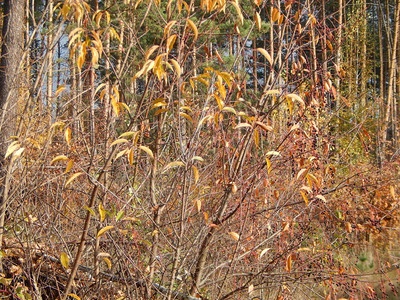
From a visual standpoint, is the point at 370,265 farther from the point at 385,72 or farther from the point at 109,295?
the point at 385,72

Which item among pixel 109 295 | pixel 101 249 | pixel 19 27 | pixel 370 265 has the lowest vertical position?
pixel 370 265

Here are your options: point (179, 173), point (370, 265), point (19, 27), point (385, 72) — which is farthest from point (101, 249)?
point (385, 72)

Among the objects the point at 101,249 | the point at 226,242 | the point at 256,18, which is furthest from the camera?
the point at 226,242

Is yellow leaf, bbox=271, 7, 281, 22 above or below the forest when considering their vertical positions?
above

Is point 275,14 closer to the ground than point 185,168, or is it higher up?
higher up

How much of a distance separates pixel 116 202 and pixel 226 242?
97 centimetres

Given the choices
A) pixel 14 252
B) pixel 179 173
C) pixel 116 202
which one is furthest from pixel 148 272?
pixel 14 252

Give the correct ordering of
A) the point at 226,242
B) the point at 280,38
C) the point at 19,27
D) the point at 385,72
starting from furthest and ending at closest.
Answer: the point at 385,72, the point at 19,27, the point at 226,242, the point at 280,38

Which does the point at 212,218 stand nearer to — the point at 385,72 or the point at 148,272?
the point at 148,272

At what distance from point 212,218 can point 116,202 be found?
73 centimetres

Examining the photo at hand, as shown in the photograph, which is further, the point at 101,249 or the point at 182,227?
the point at 101,249

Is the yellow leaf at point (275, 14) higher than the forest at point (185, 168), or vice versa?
the yellow leaf at point (275, 14)

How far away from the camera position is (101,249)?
9.18 ft

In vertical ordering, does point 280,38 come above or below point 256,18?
below
